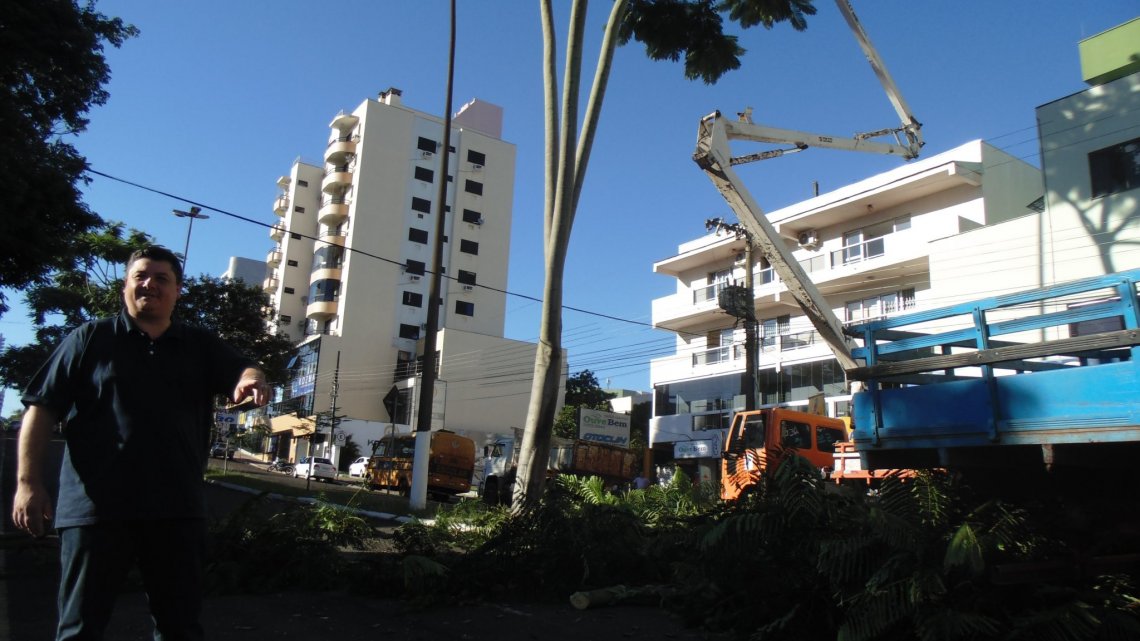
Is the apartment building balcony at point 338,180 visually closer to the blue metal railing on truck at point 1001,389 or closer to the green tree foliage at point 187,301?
the green tree foliage at point 187,301

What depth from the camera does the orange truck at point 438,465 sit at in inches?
1004

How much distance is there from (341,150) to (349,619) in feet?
179

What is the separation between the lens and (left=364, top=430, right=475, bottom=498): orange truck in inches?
1004

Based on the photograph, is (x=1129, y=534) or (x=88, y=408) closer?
(x=88, y=408)

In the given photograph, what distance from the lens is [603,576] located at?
6.71 metres

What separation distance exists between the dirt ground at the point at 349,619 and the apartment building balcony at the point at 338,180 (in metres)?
52.4

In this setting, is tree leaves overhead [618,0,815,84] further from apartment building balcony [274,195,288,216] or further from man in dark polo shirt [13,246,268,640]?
apartment building balcony [274,195,288,216]

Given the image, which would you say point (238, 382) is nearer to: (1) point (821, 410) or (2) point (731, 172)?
(2) point (731, 172)

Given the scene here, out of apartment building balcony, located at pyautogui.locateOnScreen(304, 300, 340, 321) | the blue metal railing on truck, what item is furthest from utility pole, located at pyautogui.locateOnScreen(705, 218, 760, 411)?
apartment building balcony, located at pyautogui.locateOnScreen(304, 300, 340, 321)

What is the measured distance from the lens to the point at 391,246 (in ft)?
179

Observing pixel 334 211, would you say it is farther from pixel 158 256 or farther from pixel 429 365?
pixel 158 256

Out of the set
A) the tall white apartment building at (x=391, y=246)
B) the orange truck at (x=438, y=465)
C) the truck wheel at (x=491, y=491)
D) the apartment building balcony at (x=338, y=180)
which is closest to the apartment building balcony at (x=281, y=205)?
the tall white apartment building at (x=391, y=246)

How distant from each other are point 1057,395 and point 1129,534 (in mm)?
1004

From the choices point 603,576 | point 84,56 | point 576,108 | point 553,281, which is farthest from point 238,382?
point 84,56
